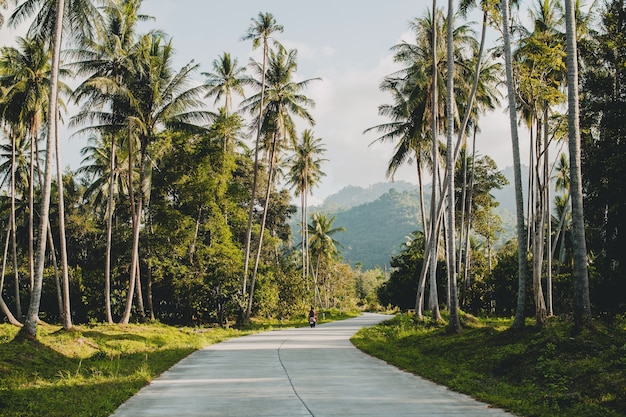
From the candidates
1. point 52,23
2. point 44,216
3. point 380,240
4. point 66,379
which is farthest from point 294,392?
point 380,240

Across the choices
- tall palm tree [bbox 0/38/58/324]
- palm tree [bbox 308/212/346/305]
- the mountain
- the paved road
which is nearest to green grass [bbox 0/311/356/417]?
the paved road

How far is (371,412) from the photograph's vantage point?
744 cm

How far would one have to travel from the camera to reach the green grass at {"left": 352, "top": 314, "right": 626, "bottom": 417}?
8.14 m

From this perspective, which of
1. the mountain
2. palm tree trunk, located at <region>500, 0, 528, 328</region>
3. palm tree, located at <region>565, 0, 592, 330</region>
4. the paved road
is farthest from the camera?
the mountain

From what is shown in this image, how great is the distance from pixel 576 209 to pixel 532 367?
402 cm

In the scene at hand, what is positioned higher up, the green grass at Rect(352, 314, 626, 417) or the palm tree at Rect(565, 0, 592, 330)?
the palm tree at Rect(565, 0, 592, 330)

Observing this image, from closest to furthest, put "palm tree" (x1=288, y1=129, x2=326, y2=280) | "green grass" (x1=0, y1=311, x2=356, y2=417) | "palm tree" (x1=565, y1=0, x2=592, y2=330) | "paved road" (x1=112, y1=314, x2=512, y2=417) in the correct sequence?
"paved road" (x1=112, y1=314, x2=512, y2=417) < "green grass" (x1=0, y1=311, x2=356, y2=417) < "palm tree" (x1=565, y1=0, x2=592, y2=330) < "palm tree" (x1=288, y1=129, x2=326, y2=280)

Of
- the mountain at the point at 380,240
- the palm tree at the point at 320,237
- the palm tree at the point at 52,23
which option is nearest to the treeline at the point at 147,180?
the palm tree at the point at 52,23

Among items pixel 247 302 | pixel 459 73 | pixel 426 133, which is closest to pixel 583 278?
pixel 459 73

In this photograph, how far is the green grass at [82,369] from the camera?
8.30 metres

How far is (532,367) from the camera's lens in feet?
36.7

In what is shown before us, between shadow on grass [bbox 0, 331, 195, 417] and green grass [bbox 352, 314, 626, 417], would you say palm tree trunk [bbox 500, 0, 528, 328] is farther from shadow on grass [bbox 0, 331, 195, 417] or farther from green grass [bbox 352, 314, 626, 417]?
shadow on grass [bbox 0, 331, 195, 417]

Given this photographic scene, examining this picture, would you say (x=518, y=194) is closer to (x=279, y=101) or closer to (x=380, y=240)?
(x=279, y=101)

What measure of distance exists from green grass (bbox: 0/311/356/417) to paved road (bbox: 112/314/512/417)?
1.55 ft
